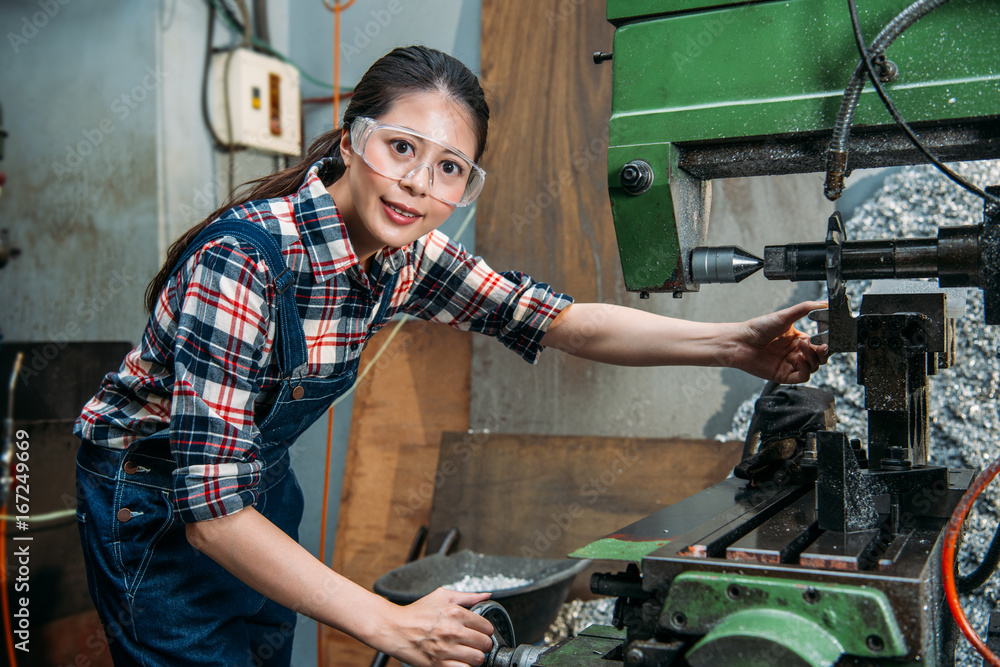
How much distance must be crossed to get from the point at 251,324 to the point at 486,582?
1049mm

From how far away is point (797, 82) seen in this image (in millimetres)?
824

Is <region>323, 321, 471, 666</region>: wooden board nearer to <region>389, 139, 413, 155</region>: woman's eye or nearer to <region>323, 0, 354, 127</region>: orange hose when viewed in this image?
<region>323, 0, 354, 127</region>: orange hose

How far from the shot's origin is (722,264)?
931 mm

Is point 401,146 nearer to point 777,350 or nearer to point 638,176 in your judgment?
point 638,176

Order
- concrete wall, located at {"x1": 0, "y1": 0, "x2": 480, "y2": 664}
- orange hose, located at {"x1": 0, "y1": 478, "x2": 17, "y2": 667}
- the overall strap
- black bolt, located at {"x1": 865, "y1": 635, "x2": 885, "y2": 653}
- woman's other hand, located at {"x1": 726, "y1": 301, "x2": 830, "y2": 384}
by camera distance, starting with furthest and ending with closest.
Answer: concrete wall, located at {"x1": 0, "y1": 0, "x2": 480, "y2": 664} < orange hose, located at {"x1": 0, "y1": 478, "x2": 17, "y2": 667} < woman's other hand, located at {"x1": 726, "y1": 301, "x2": 830, "y2": 384} < the overall strap < black bolt, located at {"x1": 865, "y1": 635, "x2": 885, "y2": 653}

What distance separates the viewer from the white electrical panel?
2.34m

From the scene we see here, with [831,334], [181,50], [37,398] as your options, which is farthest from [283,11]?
[831,334]

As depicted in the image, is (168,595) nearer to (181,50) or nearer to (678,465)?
(678,465)

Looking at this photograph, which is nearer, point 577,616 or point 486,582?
point 486,582

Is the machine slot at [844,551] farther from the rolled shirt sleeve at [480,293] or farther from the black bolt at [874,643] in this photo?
the rolled shirt sleeve at [480,293]

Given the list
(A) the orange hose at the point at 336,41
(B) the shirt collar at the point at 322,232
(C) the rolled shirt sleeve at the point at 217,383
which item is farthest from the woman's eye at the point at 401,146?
(A) the orange hose at the point at 336,41

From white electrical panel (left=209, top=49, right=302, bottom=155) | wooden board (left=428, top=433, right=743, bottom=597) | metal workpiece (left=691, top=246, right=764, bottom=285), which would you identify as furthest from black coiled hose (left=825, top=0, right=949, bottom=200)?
white electrical panel (left=209, top=49, right=302, bottom=155)

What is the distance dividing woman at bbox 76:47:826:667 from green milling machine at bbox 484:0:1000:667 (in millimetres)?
236

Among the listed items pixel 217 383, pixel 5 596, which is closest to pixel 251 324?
pixel 217 383
